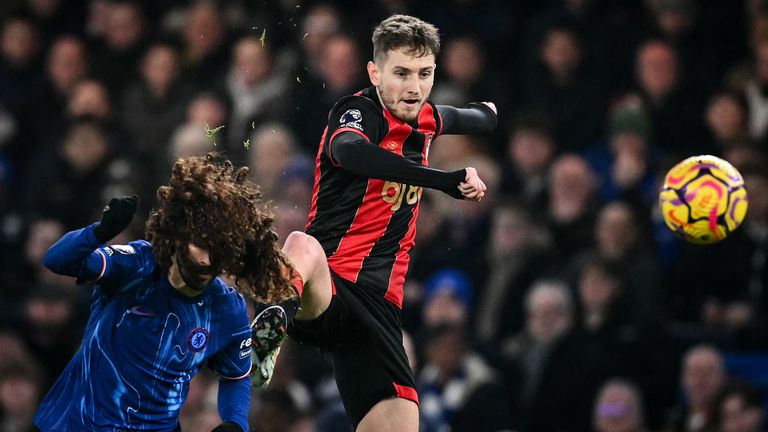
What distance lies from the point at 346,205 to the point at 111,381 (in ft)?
4.91

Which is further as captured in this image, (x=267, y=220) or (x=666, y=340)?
(x=666, y=340)

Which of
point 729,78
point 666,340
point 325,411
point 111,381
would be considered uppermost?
point 729,78

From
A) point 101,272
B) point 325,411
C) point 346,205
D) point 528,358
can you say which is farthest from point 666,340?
point 101,272

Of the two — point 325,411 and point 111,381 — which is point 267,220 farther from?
point 325,411

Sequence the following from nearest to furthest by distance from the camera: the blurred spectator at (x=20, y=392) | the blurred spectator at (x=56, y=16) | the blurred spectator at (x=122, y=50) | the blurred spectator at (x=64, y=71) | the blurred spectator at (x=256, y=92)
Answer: the blurred spectator at (x=20, y=392), the blurred spectator at (x=256, y=92), the blurred spectator at (x=122, y=50), the blurred spectator at (x=64, y=71), the blurred spectator at (x=56, y=16)

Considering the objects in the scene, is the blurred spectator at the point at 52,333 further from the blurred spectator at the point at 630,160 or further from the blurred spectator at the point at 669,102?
the blurred spectator at the point at 669,102

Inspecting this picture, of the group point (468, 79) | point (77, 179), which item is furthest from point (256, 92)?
point (77, 179)

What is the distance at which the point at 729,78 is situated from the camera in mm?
Answer: 8867

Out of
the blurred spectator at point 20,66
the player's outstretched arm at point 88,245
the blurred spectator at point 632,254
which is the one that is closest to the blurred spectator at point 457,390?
the blurred spectator at point 632,254

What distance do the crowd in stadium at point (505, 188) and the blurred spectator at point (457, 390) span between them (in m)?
0.01

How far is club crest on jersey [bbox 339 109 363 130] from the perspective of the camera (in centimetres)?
563

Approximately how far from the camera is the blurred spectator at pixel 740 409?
7590mm

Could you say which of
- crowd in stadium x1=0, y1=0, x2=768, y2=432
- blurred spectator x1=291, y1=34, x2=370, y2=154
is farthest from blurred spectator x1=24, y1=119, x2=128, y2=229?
blurred spectator x1=291, y1=34, x2=370, y2=154

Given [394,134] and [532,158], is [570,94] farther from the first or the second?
[394,134]
